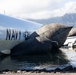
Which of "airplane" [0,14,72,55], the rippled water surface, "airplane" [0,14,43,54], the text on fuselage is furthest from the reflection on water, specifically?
the text on fuselage

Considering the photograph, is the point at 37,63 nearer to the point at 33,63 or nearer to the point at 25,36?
the point at 33,63

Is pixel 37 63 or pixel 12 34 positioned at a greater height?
pixel 12 34

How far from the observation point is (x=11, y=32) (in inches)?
1626

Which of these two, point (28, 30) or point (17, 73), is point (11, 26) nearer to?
point (28, 30)

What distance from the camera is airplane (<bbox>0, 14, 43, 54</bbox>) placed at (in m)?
39.8

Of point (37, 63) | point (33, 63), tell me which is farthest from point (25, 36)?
point (37, 63)

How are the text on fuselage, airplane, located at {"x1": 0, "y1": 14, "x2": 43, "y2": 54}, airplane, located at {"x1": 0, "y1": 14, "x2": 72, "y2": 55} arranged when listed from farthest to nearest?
the text on fuselage → airplane, located at {"x1": 0, "y1": 14, "x2": 43, "y2": 54} → airplane, located at {"x1": 0, "y1": 14, "x2": 72, "y2": 55}

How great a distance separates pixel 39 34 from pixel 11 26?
3.86 meters

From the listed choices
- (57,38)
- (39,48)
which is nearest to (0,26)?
(39,48)

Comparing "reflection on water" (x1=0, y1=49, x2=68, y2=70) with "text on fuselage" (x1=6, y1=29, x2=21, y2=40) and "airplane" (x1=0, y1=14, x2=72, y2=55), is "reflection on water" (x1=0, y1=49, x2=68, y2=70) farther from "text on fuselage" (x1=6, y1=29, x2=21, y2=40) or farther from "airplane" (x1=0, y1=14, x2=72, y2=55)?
"text on fuselage" (x1=6, y1=29, x2=21, y2=40)

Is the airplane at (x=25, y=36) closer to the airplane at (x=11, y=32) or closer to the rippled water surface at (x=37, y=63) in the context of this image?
the airplane at (x=11, y=32)

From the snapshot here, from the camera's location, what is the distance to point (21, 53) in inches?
1545

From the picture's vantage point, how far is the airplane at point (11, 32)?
39.8 m

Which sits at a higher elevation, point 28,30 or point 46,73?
point 28,30
